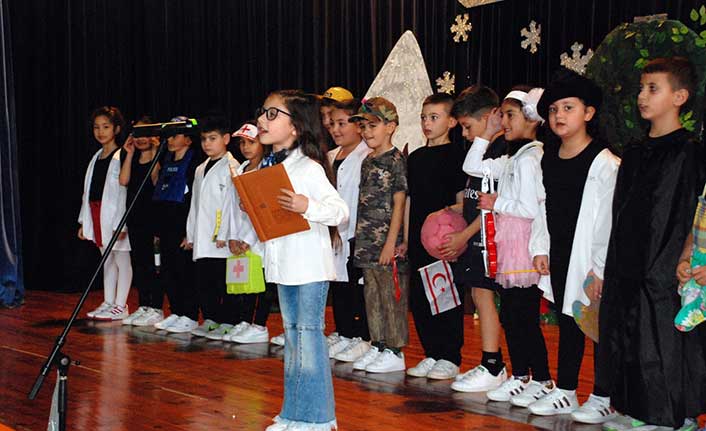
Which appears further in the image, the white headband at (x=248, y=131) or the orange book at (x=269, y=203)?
the white headband at (x=248, y=131)

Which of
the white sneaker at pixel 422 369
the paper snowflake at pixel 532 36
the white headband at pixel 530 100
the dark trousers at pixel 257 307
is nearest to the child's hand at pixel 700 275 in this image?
the white headband at pixel 530 100

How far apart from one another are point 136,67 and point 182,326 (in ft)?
11.3

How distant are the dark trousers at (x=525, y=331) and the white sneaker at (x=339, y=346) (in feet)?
4.13

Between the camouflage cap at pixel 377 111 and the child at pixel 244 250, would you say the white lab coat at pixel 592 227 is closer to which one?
the camouflage cap at pixel 377 111

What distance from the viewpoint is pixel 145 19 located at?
8477 mm

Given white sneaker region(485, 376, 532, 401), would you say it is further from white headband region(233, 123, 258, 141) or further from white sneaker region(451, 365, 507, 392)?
white headband region(233, 123, 258, 141)

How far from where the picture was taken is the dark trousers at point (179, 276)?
19.5 ft

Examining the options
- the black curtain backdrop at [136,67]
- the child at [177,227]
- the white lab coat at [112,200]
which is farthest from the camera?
the black curtain backdrop at [136,67]

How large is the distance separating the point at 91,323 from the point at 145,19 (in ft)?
11.0

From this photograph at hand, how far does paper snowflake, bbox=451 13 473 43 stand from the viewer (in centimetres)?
644

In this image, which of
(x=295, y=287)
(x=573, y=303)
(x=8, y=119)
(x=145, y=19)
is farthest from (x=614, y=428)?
(x=145, y=19)

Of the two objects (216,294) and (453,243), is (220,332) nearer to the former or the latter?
(216,294)

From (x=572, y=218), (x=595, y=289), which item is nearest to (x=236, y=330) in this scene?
(x=572, y=218)

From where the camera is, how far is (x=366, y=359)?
181 inches
